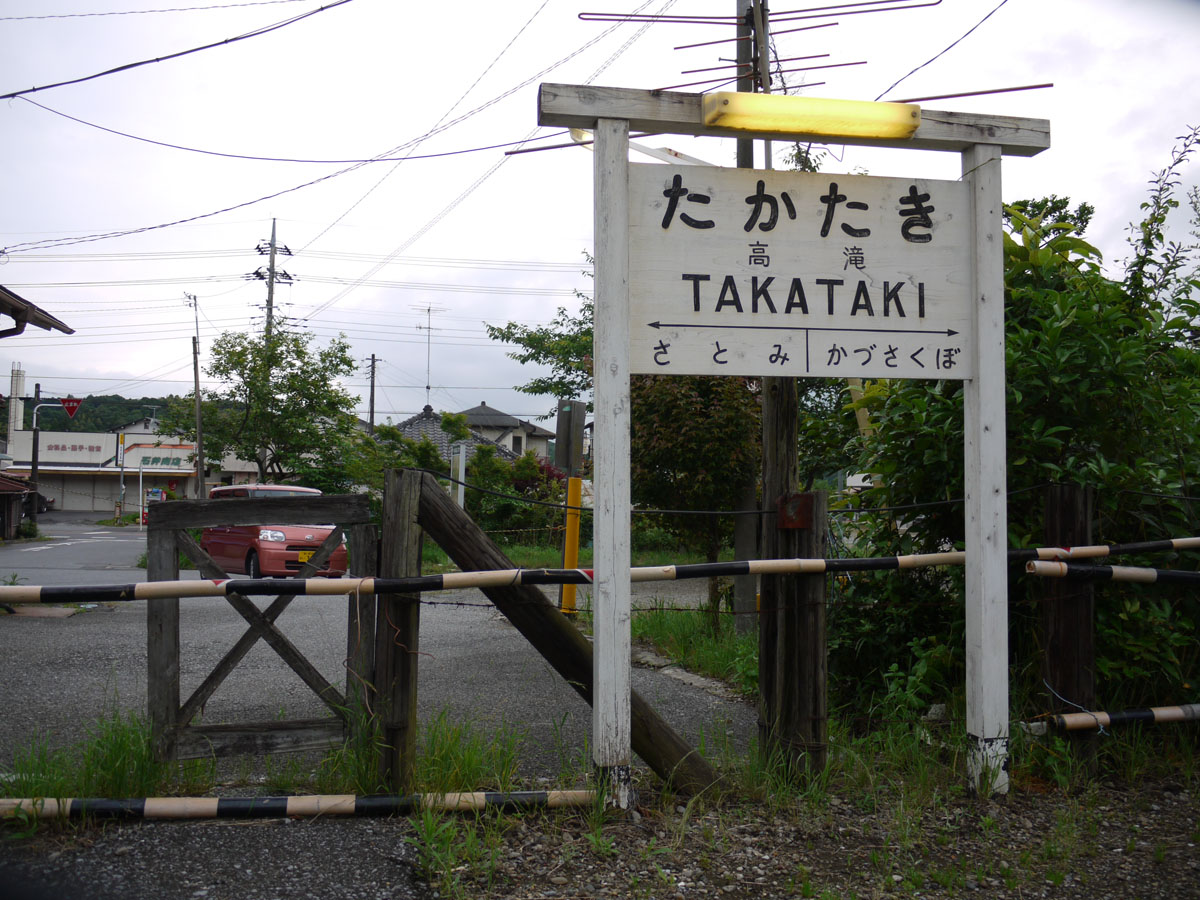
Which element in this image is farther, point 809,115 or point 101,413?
point 101,413

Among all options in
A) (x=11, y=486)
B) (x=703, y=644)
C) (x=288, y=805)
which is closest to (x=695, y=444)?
(x=703, y=644)

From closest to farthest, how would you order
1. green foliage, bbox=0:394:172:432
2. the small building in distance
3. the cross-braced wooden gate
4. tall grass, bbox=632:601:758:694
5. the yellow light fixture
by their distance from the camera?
the yellow light fixture → the cross-braced wooden gate → tall grass, bbox=632:601:758:694 → the small building in distance → green foliage, bbox=0:394:172:432

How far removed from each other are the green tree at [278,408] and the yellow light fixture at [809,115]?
69.3 ft

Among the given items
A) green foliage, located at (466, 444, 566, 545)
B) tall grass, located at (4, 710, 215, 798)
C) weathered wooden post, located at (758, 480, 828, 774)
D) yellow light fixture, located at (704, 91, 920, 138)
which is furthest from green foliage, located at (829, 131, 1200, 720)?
green foliage, located at (466, 444, 566, 545)

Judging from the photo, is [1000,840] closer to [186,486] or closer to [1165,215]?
[1165,215]

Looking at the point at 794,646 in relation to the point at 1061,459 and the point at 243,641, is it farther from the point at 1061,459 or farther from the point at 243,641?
the point at 243,641

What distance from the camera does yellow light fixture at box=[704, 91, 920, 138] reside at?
3617 mm

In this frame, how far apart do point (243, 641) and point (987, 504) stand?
336 cm

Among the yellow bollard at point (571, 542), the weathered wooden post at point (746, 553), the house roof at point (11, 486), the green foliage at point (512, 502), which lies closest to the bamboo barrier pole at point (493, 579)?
the weathered wooden post at point (746, 553)

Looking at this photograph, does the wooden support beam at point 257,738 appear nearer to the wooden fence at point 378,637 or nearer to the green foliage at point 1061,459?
the wooden fence at point 378,637

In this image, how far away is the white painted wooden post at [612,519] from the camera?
3.51m

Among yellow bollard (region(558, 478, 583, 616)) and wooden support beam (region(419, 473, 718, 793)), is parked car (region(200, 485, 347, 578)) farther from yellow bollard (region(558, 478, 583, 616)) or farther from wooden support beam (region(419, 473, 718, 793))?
wooden support beam (region(419, 473, 718, 793))

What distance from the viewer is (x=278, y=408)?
79.7ft

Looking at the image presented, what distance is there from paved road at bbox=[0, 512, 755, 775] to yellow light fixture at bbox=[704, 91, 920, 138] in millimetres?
2282
